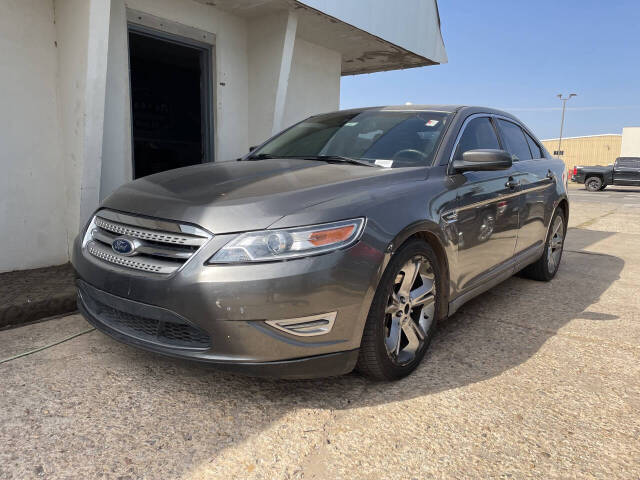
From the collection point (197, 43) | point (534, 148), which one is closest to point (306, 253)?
point (534, 148)

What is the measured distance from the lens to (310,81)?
7801 millimetres

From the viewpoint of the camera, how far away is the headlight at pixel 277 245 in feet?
6.48

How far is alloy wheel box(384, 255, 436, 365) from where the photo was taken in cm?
242

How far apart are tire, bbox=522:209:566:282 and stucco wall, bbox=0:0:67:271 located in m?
4.75

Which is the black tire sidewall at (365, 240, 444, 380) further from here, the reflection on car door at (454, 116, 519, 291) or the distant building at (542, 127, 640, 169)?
the distant building at (542, 127, 640, 169)

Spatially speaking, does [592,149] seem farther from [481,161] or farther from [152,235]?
[152,235]

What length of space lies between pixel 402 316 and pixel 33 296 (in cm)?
282

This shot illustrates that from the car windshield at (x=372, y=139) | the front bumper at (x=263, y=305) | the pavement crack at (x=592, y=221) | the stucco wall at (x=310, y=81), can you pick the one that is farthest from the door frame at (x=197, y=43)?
the pavement crack at (x=592, y=221)

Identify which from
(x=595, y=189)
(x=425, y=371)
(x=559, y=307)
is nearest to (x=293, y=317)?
(x=425, y=371)

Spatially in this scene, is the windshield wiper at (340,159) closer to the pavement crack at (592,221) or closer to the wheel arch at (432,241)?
the wheel arch at (432,241)

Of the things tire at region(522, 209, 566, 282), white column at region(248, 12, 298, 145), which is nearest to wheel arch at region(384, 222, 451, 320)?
tire at region(522, 209, 566, 282)

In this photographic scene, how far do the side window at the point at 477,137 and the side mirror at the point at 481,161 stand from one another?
0.43ft

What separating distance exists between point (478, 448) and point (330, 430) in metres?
0.63

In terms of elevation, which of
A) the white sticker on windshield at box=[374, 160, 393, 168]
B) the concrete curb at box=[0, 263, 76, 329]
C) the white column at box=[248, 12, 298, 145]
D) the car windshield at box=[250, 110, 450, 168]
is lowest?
the concrete curb at box=[0, 263, 76, 329]
